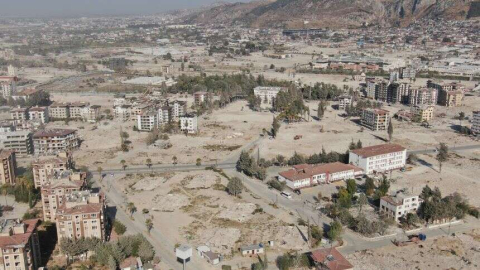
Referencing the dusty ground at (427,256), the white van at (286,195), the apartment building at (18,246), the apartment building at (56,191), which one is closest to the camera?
the apartment building at (18,246)

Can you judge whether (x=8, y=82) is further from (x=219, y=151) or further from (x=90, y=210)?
(x=90, y=210)

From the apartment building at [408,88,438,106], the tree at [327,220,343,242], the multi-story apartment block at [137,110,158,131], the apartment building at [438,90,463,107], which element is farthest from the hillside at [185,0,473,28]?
the tree at [327,220,343,242]

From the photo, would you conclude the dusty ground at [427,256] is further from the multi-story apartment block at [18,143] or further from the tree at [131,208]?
the multi-story apartment block at [18,143]

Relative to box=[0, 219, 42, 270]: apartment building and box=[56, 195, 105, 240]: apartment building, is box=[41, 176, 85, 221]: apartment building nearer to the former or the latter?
box=[56, 195, 105, 240]: apartment building

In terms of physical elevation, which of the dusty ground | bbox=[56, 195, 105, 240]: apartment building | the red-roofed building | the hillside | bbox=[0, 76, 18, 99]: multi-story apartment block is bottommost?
the dusty ground

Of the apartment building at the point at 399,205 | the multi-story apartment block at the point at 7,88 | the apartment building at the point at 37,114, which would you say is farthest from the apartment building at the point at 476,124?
the multi-story apartment block at the point at 7,88

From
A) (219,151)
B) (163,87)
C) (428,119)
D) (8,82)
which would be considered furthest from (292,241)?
(8,82)

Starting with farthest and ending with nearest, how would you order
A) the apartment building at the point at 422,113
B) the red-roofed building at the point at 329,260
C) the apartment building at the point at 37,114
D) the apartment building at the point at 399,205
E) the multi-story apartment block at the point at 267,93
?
the multi-story apartment block at the point at 267,93 → the apartment building at the point at 37,114 → the apartment building at the point at 422,113 → the apartment building at the point at 399,205 → the red-roofed building at the point at 329,260
